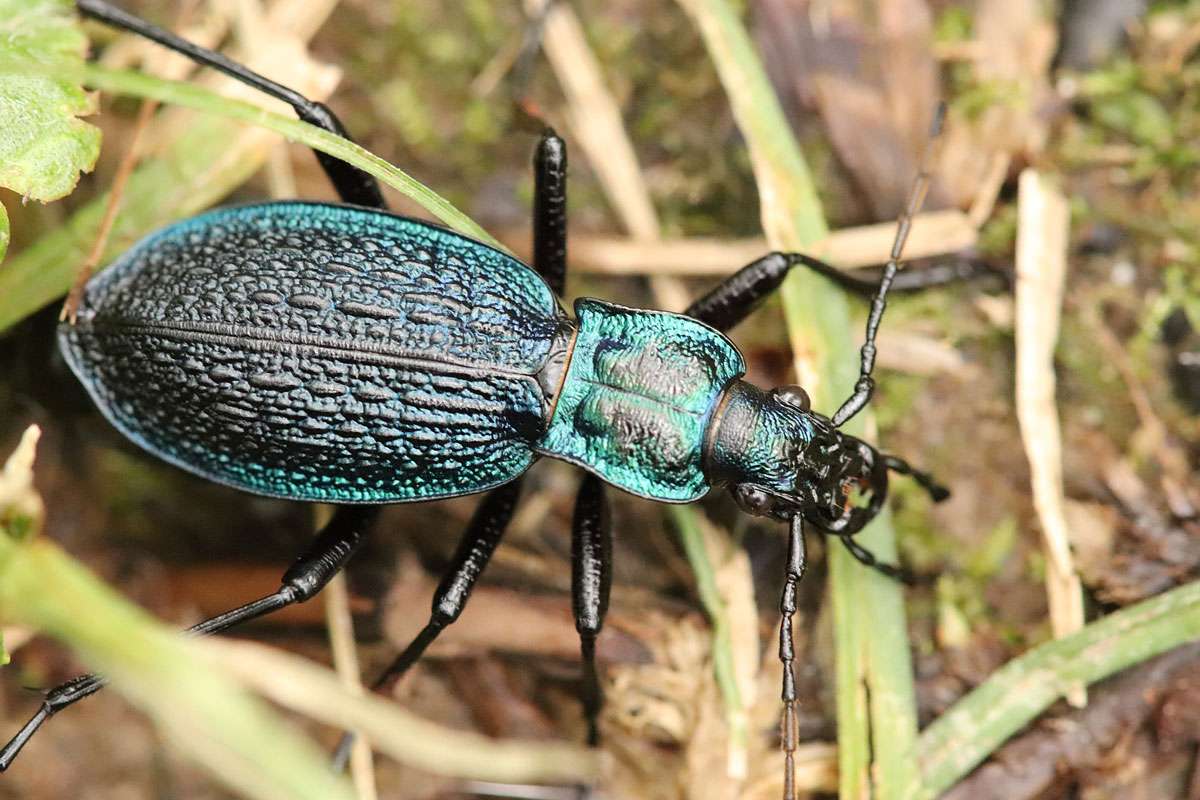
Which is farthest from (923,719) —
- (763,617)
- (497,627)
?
(497,627)

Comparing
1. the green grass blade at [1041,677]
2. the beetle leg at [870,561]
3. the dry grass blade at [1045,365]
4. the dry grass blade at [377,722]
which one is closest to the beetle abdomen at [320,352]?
the beetle leg at [870,561]

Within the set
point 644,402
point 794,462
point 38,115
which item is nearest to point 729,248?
point 644,402

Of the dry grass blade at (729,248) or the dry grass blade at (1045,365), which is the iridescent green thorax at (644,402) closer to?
the dry grass blade at (729,248)

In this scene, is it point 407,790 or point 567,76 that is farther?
point 567,76

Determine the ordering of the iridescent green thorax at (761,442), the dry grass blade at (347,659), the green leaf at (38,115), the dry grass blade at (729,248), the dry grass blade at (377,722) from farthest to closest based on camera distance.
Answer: the dry grass blade at (729,248), the dry grass blade at (347,659), the iridescent green thorax at (761,442), the green leaf at (38,115), the dry grass blade at (377,722)

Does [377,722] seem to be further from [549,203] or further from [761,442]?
[549,203]

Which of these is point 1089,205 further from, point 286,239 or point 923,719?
point 286,239

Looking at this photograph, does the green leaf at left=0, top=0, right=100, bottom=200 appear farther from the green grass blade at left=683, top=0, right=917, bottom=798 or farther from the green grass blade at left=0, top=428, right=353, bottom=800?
the green grass blade at left=683, top=0, right=917, bottom=798
